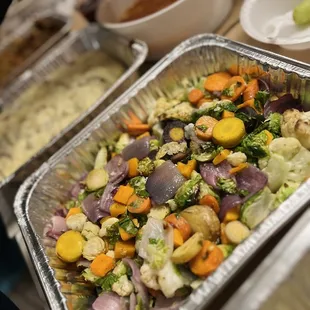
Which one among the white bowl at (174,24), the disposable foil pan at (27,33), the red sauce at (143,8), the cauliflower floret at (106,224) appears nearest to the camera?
the cauliflower floret at (106,224)

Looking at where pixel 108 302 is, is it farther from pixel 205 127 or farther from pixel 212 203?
pixel 205 127

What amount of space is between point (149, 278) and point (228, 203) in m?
0.23

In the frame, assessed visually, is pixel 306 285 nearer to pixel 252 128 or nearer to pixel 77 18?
pixel 252 128

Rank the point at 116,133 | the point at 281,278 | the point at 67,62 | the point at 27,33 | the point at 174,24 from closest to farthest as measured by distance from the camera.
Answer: the point at 281,278 < the point at 116,133 < the point at 174,24 < the point at 67,62 < the point at 27,33

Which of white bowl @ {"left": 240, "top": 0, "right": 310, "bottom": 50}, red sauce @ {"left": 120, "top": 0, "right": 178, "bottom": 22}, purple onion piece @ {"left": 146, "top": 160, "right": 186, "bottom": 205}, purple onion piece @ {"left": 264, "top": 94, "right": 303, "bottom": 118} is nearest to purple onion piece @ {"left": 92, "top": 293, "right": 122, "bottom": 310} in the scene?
purple onion piece @ {"left": 146, "top": 160, "right": 186, "bottom": 205}

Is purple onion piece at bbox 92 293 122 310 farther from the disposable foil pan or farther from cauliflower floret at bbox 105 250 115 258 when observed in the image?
the disposable foil pan

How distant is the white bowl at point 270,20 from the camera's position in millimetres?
1306

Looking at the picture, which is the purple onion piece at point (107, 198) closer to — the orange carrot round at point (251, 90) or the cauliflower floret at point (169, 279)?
the cauliflower floret at point (169, 279)

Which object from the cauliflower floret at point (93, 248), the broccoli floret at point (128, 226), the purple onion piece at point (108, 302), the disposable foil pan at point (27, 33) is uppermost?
the disposable foil pan at point (27, 33)

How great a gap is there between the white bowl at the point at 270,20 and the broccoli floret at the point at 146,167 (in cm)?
52

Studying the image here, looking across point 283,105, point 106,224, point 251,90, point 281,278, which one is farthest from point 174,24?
point 281,278

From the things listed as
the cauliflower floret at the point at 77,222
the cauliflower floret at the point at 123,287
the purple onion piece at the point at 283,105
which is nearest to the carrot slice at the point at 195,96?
the purple onion piece at the point at 283,105

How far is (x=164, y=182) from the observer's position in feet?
3.37

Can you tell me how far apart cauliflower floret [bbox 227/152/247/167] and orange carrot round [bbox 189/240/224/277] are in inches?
8.1
